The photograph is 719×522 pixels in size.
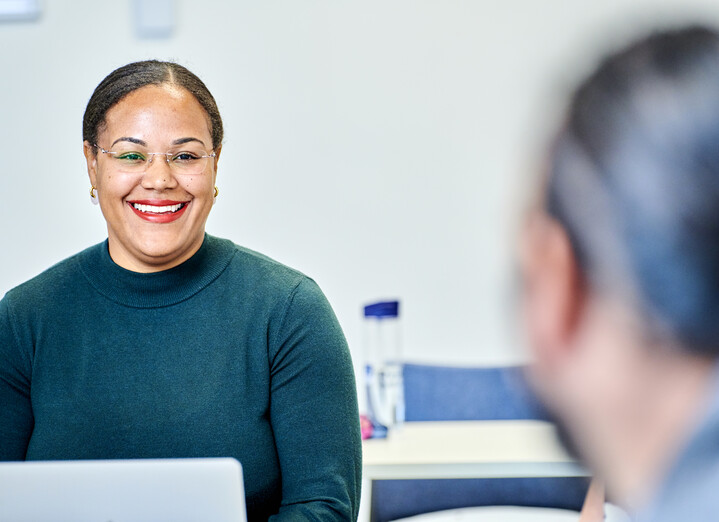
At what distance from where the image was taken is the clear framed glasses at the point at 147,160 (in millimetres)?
1641

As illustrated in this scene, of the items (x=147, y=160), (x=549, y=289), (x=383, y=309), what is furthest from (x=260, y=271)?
(x=549, y=289)

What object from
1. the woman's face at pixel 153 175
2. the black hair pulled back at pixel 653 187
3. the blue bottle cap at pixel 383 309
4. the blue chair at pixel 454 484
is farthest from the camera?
the blue bottle cap at pixel 383 309

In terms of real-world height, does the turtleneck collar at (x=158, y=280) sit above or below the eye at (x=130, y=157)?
below

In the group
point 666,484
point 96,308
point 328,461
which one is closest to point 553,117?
point 666,484

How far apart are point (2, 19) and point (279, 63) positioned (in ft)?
3.69

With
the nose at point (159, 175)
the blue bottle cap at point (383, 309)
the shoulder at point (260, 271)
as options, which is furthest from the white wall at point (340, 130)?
the nose at point (159, 175)

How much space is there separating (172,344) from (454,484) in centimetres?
135

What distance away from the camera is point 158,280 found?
1688mm

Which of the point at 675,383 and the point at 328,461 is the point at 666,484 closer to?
the point at 675,383

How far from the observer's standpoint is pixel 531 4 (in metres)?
3.44

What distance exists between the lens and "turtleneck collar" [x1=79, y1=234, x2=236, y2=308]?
1.69 meters

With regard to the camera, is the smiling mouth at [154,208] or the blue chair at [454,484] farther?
the blue chair at [454,484]

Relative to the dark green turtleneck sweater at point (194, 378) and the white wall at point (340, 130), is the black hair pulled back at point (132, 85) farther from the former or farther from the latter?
the white wall at point (340, 130)

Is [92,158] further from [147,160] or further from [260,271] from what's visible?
[260,271]
